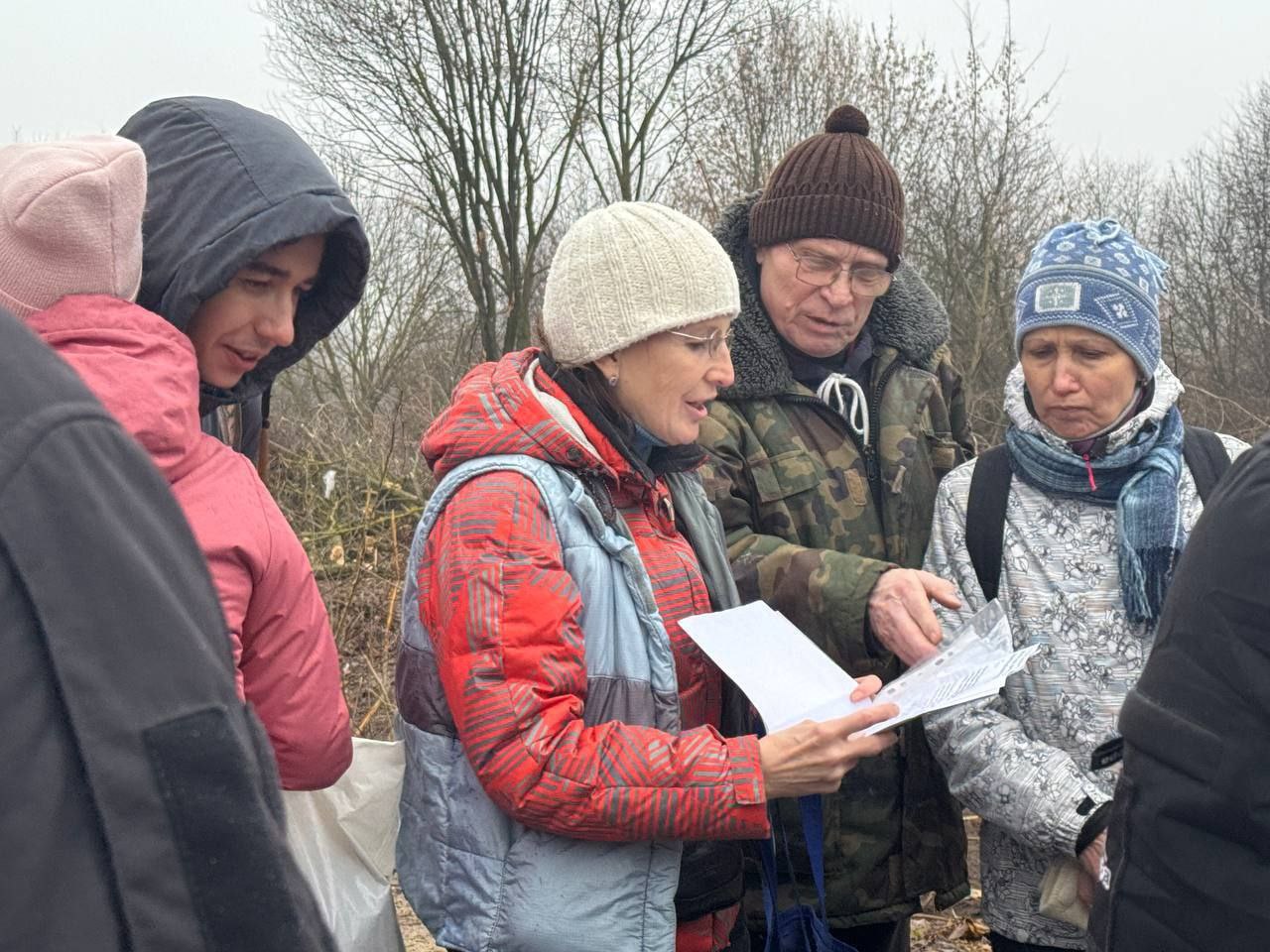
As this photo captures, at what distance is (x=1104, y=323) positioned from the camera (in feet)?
8.55

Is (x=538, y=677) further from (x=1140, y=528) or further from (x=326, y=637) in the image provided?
(x=1140, y=528)

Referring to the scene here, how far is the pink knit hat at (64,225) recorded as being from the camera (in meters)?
1.90

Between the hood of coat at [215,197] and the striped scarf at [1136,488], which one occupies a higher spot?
the hood of coat at [215,197]

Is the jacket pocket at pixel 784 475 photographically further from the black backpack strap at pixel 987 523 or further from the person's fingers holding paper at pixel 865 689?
the person's fingers holding paper at pixel 865 689

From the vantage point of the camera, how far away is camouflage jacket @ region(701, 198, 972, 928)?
2.81 meters

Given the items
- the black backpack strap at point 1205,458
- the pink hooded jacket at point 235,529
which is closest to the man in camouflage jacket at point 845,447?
the black backpack strap at point 1205,458

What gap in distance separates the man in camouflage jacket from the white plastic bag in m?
0.83

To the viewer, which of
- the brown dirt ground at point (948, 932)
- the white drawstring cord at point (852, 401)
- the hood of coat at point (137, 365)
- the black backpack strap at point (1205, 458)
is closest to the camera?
the hood of coat at point (137, 365)

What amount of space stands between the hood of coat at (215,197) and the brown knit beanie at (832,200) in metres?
1.00

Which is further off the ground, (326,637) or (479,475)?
(479,475)

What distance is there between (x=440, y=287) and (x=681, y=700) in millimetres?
15689

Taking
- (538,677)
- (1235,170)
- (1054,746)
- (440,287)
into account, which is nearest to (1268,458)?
(538,677)

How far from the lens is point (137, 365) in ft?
5.96

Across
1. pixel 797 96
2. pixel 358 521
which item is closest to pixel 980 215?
pixel 797 96
